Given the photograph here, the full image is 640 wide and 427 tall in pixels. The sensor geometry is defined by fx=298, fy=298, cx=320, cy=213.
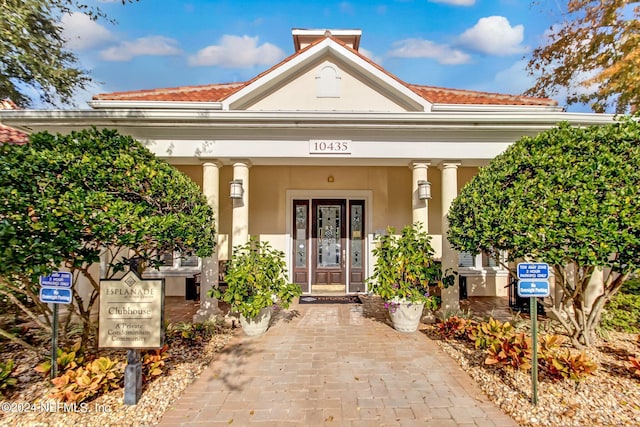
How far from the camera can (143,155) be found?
12.9 ft

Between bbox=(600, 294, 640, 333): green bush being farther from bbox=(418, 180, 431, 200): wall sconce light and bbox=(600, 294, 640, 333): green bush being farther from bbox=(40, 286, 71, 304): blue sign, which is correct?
bbox=(40, 286, 71, 304): blue sign

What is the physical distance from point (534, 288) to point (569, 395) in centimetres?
127

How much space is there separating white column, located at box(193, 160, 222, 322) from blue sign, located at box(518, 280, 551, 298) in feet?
16.0

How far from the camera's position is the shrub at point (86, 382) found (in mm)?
2984

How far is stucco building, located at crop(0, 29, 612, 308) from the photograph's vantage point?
5.55 m

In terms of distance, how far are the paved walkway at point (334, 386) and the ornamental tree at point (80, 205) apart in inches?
71.2

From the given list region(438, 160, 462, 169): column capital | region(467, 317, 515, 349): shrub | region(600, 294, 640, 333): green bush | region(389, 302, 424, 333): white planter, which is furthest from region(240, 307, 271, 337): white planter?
region(600, 294, 640, 333): green bush

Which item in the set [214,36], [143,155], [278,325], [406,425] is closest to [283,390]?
[406,425]

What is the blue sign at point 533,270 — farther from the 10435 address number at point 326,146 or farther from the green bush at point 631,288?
the green bush at point 631,288

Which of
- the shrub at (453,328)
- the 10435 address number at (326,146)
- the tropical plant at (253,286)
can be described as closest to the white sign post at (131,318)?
the tropical plant at (253,286)

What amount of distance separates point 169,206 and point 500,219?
437 centimetres

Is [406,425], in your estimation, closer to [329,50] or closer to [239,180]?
[239,180]

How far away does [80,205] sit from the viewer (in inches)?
119

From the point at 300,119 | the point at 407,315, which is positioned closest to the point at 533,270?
the point at 407,315
